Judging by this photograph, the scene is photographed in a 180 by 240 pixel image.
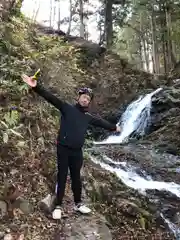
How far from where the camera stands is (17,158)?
18.3 ft

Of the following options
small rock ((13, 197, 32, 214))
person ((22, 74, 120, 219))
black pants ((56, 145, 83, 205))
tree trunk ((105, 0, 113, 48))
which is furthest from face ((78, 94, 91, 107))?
tree trunk ((105, 0, 113, 48))

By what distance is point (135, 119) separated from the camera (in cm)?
1755

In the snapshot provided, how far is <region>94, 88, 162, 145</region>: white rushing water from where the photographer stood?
659 inches

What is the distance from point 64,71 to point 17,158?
325cm

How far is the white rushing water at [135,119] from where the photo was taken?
659 inches

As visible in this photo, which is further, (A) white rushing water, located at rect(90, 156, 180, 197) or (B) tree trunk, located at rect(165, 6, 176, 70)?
(B) tree trunk, located at rect(165, 6, 176, 70)

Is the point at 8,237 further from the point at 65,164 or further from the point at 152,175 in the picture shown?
the point at 152,175

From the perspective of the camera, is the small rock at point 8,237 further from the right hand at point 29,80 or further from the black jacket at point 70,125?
the right hand at point 29,80

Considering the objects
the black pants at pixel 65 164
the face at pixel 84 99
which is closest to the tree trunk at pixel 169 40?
the face at pixel 84 99

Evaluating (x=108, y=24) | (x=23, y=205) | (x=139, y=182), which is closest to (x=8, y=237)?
(x=23, y=205)

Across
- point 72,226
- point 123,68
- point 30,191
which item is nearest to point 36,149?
point 30,191

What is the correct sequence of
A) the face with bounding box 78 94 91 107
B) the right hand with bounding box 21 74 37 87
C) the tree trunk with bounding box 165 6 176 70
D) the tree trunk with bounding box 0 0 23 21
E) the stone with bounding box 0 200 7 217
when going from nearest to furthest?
the stone with bounding box 0 200 7 217
the right hand with bounding box 21 74 37 87
the face with bounding box 78 94 91 107
the tree trunk with bounding box 0 0 23 21
the tree trunk with bounding box 165 6 176 70

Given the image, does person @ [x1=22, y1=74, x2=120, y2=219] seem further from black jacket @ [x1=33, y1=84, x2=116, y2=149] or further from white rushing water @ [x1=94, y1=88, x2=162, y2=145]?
white rushing water @ [x1=94, y1=88, x2=162, y2=145]

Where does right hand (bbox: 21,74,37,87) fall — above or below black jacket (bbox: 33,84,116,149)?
above
